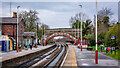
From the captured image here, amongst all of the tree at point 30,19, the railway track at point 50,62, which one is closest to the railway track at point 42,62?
the railway track at point 50,62

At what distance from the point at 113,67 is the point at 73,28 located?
8037cm

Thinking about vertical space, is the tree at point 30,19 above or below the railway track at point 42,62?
above

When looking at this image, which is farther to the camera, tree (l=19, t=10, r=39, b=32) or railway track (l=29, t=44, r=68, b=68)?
tree (l=19, t=10, r=39, b=32)

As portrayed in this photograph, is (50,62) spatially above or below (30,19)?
below

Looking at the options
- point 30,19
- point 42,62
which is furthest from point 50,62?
point 30,19

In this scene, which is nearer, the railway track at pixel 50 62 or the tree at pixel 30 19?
the railway track at pixel 50 62

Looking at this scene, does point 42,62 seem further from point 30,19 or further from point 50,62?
point 30,19

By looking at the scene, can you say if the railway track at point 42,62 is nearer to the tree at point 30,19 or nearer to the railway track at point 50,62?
the railway track at point 50,62

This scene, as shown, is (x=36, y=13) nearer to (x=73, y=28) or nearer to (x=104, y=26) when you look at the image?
(x=104, y=26)

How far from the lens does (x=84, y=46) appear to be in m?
46.2

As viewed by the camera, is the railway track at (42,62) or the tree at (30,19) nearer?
the railway track at (42,62)

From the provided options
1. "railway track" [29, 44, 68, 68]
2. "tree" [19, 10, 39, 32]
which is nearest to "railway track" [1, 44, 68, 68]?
"railway track" [29, 44, 68, 68]

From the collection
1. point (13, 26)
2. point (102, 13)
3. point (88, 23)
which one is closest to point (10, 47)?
point (13, 26)

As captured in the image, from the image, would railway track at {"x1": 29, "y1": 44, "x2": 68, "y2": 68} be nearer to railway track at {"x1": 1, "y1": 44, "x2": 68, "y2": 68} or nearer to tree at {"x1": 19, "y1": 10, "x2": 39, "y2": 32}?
railway track at {"x1": 1, "y1": 44, "x2": 68, "y2": 68}
